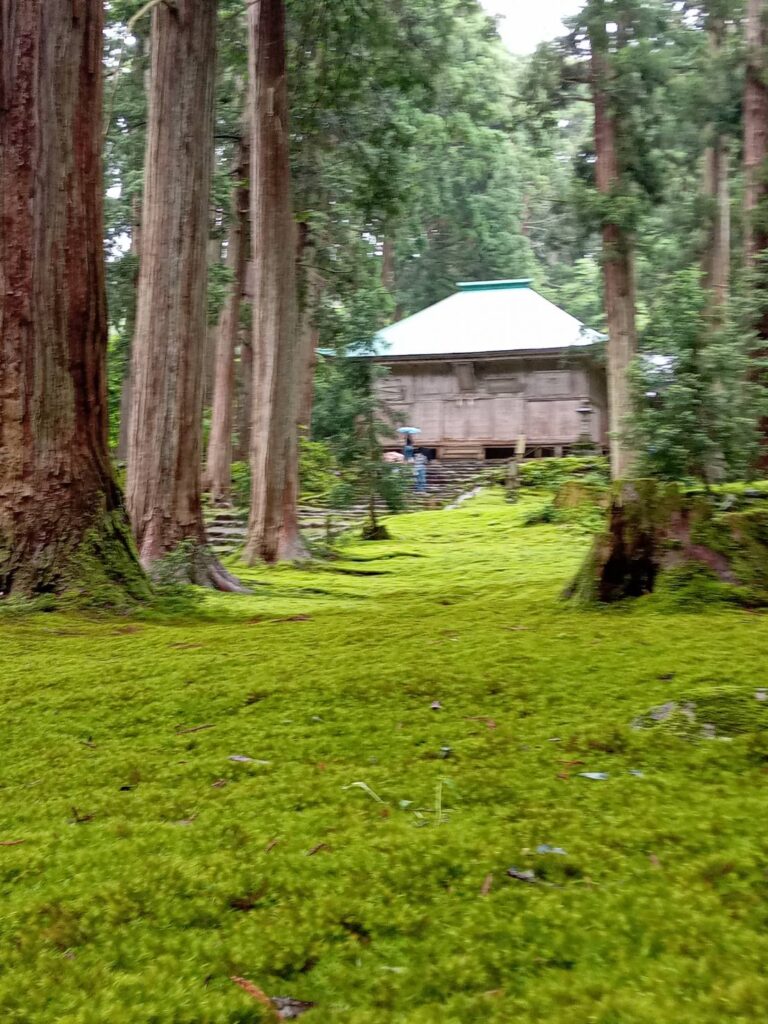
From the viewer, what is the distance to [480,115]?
2219 centimetres

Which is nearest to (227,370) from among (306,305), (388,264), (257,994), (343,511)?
(306,305)

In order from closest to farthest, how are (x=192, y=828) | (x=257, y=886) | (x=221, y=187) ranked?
(x=257, y=886) < (x=192, y=828) < (x=221, y=187)

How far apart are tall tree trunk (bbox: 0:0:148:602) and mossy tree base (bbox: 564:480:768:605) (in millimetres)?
2710

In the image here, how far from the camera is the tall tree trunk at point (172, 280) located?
24.4 ft

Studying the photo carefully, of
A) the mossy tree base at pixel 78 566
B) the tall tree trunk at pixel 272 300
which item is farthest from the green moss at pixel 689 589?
the tall tree trunk at pixel 272 300

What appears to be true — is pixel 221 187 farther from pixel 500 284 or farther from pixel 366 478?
pixel 500 284

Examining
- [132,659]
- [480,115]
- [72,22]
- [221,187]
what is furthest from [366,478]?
[480,115]

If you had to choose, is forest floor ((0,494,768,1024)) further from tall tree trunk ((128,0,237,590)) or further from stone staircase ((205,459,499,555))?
stone staircase ((205,459,499,555))

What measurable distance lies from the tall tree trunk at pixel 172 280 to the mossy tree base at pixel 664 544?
11.9ft

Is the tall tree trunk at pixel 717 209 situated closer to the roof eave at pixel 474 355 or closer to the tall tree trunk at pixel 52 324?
the roof eave at pixel 474 355

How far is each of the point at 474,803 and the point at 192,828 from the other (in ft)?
2.07

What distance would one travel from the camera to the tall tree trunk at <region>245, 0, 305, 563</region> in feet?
A: 34.0

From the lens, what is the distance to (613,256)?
15.1 m

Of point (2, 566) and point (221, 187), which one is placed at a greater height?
point (221, 187)
